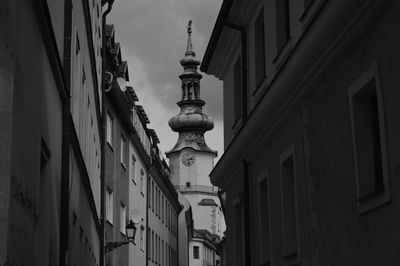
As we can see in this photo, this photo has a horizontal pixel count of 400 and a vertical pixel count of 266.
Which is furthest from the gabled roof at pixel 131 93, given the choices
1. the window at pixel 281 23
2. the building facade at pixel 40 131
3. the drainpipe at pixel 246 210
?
the window at pixel 281 23

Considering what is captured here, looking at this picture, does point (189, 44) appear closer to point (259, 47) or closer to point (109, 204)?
point (109, 204)

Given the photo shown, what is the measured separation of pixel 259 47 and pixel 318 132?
5292mm

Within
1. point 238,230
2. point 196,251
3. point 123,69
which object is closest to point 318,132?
point 238,230

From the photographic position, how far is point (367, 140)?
363 inches

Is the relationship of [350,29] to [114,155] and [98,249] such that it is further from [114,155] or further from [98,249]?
[114,155]

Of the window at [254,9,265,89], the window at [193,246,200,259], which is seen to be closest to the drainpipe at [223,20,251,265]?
the window at [254,9,265,89]

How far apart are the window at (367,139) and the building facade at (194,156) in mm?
89356

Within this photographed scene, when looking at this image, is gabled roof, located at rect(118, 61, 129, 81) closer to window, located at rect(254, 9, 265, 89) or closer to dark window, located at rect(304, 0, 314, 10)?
window, located at rect(254, 9, 265, 89)

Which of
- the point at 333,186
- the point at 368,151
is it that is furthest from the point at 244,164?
the point at 368,151

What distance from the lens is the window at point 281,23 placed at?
1338cm

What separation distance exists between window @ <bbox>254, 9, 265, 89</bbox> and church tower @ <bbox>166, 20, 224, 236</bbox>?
3255 inches

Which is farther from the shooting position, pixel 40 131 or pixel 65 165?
pixel 65 165

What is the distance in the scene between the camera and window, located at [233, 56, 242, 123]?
1838 centimetres

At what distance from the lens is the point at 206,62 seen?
20734 millimetres
